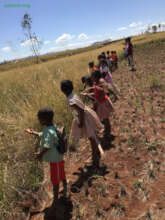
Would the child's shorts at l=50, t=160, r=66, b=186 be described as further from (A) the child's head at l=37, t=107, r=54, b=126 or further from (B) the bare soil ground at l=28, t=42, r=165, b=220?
(A) the child's head at l=37, t=107, r=54, b=126

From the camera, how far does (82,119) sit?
256cm

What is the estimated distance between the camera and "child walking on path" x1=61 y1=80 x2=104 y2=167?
7.95ft

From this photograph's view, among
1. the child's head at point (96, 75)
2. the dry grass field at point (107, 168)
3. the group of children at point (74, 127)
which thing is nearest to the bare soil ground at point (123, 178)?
the dry grass field at point (107, 168)

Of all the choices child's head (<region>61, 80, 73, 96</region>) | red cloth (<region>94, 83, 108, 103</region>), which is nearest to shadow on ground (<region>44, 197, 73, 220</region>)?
child's head (<region>61, 80, 73, 96</region>)

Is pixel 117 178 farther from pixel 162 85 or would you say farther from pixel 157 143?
pixel 162 85

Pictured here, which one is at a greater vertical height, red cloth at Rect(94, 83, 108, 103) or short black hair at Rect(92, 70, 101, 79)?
short black hair at Rect(92, 70, 101, 79)

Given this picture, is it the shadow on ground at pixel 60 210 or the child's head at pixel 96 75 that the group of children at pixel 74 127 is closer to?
the child's head at pixel 96 75

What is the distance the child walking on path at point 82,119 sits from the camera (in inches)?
95.4

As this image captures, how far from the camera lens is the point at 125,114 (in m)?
4.49

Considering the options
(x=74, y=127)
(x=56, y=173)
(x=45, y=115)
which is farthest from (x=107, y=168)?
(x=45, y=115)

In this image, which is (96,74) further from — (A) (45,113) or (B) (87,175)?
(B) (87,175)

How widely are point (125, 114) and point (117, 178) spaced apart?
2.29 meters

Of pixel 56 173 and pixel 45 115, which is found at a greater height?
pixel 45 115

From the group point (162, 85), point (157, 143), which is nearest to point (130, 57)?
point (162, 85)
